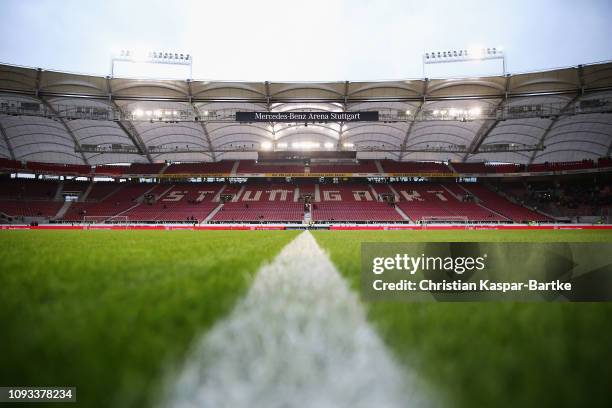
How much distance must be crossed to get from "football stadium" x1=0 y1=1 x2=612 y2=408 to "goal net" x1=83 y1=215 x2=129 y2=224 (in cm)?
53

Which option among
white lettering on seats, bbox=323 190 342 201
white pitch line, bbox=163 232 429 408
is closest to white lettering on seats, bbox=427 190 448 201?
white lettering on seats, bbox=323 190 342 201

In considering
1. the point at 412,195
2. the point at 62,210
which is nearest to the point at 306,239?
the point at 412,195

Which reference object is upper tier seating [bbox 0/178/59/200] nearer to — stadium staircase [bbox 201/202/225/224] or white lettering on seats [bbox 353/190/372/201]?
stadium staircase [bbox 201/202/225/224]

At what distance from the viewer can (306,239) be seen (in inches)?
399

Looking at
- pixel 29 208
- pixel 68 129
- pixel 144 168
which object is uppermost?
pixel 68 129

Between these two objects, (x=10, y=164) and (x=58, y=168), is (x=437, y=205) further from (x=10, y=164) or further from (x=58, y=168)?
(x=10, y=164)

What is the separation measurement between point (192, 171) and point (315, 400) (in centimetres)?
4581

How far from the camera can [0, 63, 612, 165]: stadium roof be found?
2894 centimetres

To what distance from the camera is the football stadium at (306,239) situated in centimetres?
82

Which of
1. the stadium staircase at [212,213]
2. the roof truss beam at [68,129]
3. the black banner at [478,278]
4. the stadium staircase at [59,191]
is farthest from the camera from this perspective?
the stadium staircase at [59,191]

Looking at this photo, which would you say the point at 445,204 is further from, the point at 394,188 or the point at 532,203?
the point at 532,203

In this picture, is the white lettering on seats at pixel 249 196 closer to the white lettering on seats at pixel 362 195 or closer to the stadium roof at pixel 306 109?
the stadium roof at pixel 306 109

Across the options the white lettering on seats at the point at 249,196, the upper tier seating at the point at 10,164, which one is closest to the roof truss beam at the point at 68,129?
the upper tier seating at the point at 10,164

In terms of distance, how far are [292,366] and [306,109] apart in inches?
1353
